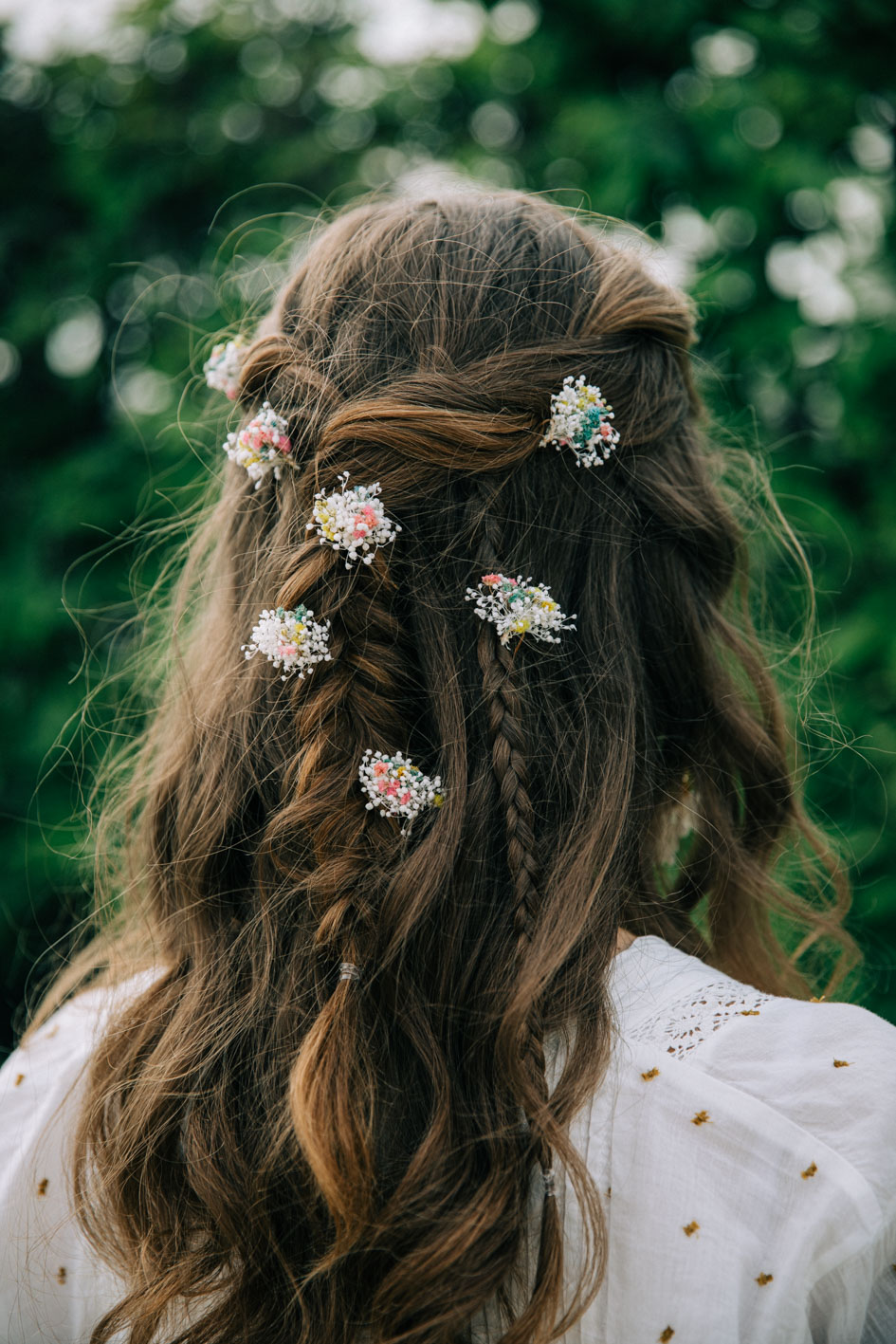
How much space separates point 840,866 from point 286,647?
0.96 metres

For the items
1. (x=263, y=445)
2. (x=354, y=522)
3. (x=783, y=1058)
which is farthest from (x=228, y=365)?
(x=783, y=1058)

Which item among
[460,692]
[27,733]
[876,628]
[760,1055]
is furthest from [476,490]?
[27,733]

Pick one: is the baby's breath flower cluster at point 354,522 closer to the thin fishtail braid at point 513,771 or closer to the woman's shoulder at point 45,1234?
the thin fishtail braid at point 513,771

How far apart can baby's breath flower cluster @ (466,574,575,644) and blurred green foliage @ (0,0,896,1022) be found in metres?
0.90

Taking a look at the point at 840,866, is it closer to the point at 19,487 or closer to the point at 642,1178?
the point at 642,1178

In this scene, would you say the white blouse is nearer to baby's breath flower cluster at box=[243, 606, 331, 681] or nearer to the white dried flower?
the white dried flower

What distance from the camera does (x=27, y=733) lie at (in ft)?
7.71

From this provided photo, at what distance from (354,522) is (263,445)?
19 cm

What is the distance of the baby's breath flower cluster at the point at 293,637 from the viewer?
105cm

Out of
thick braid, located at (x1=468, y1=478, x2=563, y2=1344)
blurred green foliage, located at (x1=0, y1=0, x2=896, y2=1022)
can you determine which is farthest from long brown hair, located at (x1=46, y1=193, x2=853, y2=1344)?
blurred green foliage, located at (x1=0, y1=0, x2=896, y2=1022)

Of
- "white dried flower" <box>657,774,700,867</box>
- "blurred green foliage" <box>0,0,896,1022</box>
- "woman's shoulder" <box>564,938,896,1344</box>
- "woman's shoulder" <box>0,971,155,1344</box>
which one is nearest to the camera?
"woman's shoulder" <box>564,938,896,1344</box>

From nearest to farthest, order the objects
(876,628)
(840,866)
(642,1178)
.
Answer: (642,1178) < (840,866) < (876,628)

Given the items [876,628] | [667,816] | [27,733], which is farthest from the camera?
[27,733]

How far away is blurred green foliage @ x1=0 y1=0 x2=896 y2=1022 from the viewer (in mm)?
1960
